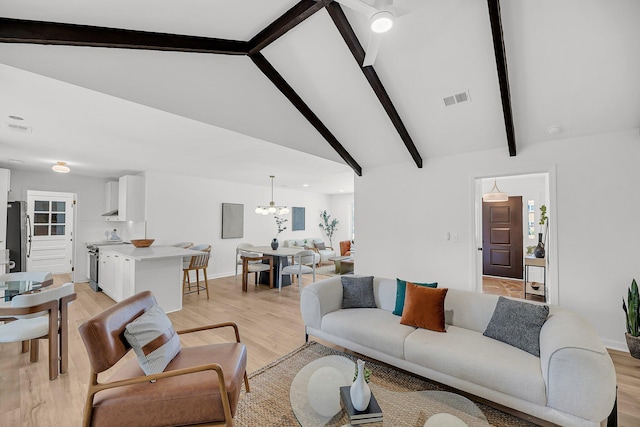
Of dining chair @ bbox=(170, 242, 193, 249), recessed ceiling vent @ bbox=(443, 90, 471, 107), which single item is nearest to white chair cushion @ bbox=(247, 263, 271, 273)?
dining chair @ bbox=(170, 242, 193, 249)

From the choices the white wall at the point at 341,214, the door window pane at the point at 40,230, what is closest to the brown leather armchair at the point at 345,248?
the white wall at the point at 341,214

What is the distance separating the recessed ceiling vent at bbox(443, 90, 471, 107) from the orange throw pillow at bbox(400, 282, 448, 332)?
212 cm

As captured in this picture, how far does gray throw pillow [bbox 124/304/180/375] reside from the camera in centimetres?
173

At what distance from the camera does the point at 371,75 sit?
9.92ft

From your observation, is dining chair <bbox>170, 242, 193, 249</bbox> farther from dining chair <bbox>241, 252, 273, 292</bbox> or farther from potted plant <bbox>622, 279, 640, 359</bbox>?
potted plant <bbox>622, 279, 640, 359</bbox>

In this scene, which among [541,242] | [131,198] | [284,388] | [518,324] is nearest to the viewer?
[518,324]

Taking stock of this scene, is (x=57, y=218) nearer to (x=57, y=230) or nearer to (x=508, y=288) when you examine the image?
(x=57, y=230)

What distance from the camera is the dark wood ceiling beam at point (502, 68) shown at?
2.20 meters

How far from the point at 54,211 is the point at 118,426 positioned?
7660 mm

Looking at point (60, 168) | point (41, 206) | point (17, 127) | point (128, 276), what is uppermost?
point (17, 127)

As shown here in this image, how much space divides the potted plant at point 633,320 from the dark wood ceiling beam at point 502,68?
1.87 m

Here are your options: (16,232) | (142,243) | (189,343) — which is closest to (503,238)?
(189,343)

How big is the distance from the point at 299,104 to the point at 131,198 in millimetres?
A: 4358

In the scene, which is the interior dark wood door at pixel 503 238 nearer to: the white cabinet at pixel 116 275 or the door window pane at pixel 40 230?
the white cabinet at pixel 116 275
